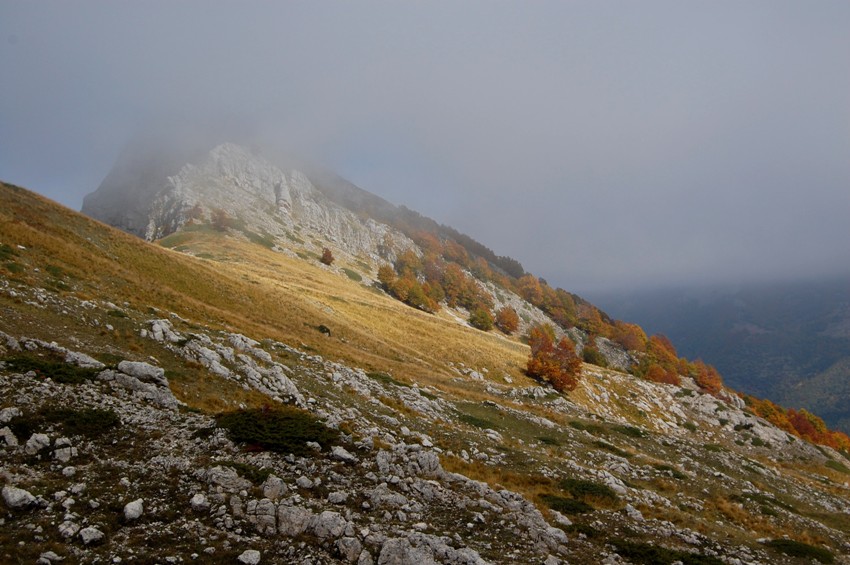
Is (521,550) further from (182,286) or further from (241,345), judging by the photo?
(182,286)

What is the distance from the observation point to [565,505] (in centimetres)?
1560

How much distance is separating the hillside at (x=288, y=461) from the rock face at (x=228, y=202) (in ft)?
298

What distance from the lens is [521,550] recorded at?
431 inches

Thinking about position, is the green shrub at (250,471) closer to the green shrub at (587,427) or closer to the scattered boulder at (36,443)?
the scattered boulder at (36,443)

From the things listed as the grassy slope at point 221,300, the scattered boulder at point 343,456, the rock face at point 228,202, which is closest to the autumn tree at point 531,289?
the rock face at point 228,202

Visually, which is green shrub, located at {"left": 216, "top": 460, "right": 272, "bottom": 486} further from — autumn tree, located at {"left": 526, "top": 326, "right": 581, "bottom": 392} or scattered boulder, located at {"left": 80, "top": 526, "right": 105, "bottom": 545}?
autumn tree, located at {"left": 526, "top": 326, "right": 581, "bottom": 392}

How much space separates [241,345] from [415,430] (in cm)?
1255

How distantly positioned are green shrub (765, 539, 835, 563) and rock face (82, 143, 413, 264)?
120685 mm

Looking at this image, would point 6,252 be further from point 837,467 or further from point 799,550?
point 837,467

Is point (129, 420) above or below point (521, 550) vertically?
below

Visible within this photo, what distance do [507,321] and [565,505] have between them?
122 m

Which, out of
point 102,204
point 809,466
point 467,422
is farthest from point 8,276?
point 102,204

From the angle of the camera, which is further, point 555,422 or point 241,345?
point 555,422

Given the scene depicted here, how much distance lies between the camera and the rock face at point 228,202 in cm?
12812
